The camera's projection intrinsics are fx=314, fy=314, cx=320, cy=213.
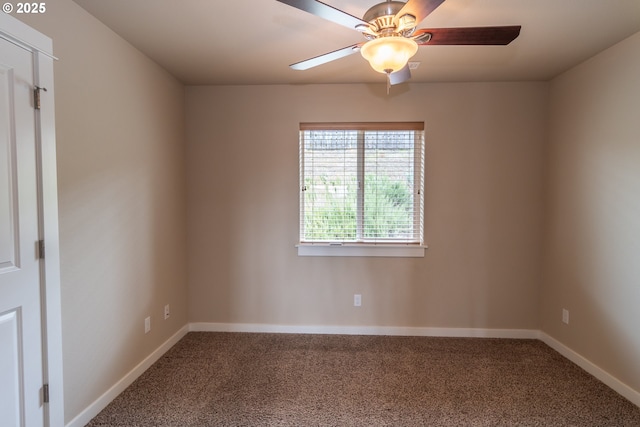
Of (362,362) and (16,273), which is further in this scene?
(362,362)

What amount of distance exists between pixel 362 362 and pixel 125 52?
116 inches

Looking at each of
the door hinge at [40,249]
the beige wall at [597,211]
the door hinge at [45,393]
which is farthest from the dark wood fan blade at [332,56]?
the door hinge at [45,393]

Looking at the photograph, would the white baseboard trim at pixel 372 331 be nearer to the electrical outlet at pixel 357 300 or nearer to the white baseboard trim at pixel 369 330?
the white baseboard trim at pixel 369 330

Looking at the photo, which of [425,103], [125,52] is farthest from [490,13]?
[125,52]

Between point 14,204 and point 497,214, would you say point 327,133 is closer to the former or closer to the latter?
point 497,214

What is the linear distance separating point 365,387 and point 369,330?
0.90 metres

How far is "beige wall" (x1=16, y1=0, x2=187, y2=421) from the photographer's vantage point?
1766 millimetres

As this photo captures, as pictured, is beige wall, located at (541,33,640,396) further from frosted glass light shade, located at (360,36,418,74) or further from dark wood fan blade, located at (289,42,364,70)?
dark wood fan blade, located at (289,42,364,70)

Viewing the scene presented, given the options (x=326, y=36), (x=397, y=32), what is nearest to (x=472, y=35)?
(x=397, y=32)

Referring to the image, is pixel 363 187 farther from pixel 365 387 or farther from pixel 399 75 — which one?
pixel 365 387

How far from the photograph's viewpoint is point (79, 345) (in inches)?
72.9

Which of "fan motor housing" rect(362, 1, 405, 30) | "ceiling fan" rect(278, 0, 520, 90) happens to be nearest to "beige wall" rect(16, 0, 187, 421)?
"ceiling fan" rect(278, 0, 520, 90)

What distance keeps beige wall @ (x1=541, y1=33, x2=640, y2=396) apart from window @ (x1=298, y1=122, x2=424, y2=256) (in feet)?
3.88

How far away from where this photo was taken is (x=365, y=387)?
2.24 meters
